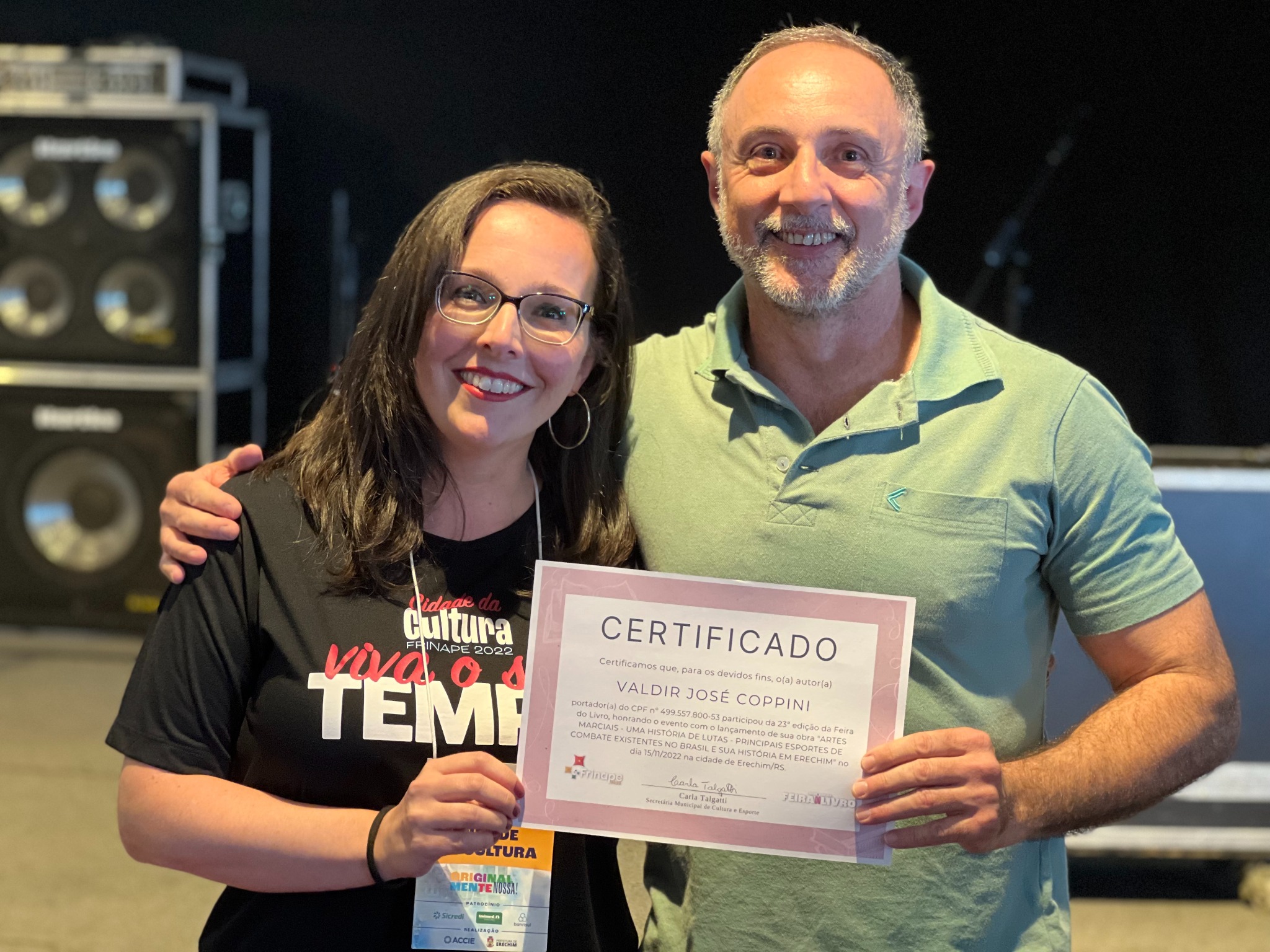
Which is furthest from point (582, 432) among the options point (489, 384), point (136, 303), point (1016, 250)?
point (136, 303)

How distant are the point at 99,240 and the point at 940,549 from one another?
4335mm

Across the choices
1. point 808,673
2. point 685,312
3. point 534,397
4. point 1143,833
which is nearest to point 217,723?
point 534,397

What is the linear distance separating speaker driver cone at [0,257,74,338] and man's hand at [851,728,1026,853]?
177 inches

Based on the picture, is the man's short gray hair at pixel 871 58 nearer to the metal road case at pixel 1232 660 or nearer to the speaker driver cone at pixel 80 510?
the metal road case at pixel 1232 660

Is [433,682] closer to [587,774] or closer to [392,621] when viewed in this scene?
[392,621]

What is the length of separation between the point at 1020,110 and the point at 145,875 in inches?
150

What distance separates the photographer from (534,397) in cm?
136

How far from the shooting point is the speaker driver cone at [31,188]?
4.82 meters

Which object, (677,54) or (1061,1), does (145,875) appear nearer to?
(677,54)

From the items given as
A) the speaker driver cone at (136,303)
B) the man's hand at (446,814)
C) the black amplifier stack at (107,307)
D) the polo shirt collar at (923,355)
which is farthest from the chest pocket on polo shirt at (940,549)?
the speaker driver cone at (136,303)

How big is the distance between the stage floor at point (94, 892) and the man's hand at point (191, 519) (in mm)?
1947

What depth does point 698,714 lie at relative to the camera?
1239 mm

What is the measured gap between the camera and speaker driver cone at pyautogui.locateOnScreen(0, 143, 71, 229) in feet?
15.8
